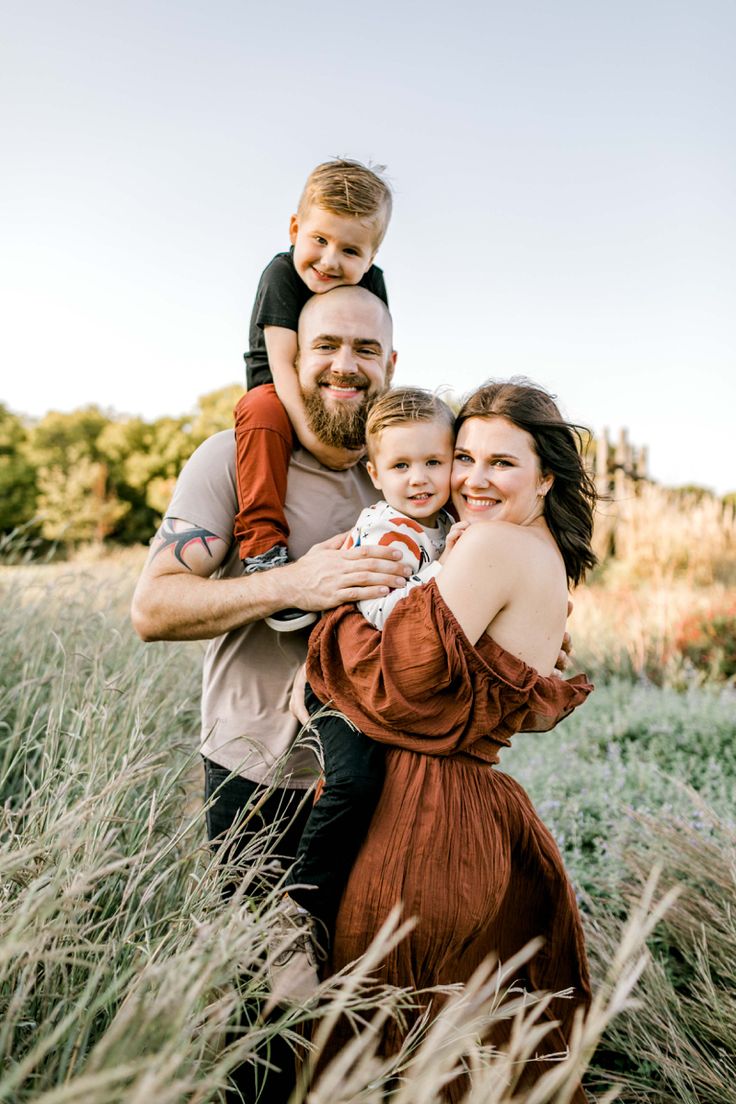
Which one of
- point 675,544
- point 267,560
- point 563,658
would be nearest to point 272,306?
point 267,560

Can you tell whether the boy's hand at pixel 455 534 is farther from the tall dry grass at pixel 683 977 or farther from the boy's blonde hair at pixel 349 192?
the boy's blonde hair at pixel 349 192

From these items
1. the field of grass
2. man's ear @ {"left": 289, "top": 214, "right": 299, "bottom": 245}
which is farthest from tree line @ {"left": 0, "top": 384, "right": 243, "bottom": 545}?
man's ear @ {"left": 289, "top": 214, "right": 299, "bottom": 245}

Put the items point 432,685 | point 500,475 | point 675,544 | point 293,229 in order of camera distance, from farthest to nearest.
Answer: point 675,544
point 293,229
point 500,475
point 432,685

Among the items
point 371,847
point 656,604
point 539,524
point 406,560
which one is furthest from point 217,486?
point 656,604

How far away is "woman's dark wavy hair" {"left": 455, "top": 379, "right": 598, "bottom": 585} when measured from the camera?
240 cm

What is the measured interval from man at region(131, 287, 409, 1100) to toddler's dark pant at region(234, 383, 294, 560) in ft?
0.28

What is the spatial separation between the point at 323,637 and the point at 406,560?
1.14ft

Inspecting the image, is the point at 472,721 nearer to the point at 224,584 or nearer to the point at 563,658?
the point at 563,658

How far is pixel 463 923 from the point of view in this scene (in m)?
2.02

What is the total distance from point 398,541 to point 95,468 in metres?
24.2

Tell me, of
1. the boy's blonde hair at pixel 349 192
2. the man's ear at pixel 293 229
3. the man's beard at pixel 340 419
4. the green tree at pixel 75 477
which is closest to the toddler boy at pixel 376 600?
the man's beard at pixel 340 419

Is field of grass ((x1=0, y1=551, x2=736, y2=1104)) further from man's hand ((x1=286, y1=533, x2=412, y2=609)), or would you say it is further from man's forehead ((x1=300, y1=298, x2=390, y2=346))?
man's forehead ((x1=300, y1=298, x2=390, y2=346))

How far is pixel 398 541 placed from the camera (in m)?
2.41

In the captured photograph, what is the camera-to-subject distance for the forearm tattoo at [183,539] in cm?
273
